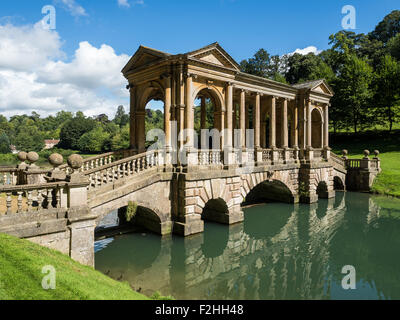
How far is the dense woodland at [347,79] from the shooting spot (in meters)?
36.6

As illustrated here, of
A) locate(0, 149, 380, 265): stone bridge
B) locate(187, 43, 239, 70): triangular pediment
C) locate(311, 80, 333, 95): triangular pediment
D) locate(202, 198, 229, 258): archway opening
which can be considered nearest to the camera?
locate(0, 149, 380, 265): stone bridge

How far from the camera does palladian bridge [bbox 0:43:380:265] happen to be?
8352mm

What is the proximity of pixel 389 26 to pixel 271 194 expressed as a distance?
6600 cm

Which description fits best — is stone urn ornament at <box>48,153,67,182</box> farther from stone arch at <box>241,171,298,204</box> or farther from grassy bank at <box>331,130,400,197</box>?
grassy bank at <box>331,130,400,197</box>

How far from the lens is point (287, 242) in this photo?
42.3ft

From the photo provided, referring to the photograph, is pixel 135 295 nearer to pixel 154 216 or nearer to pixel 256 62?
pixel 154 216

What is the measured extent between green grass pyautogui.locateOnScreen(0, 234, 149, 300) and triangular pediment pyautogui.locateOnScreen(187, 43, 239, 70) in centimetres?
912

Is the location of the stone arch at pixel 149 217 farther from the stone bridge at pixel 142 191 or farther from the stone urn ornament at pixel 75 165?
the stone urn ornament at pixel 75 165

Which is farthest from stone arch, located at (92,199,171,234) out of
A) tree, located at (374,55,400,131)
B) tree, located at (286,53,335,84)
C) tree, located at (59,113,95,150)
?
tree, located at (59,113,95,150)

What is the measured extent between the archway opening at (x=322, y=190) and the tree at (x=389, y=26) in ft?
198

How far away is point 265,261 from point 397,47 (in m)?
52.5

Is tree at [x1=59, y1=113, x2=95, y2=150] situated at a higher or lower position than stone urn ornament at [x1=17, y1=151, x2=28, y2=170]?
higher
